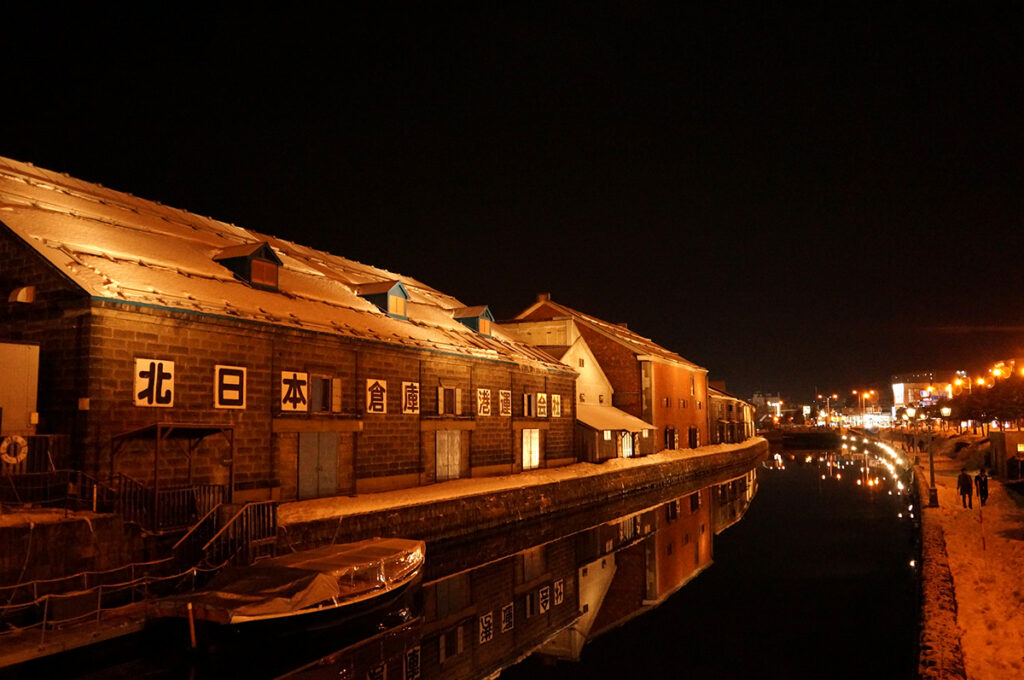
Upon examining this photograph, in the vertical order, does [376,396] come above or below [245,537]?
above

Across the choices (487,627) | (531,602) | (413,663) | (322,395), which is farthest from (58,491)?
(531,602)

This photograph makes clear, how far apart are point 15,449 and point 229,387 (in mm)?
5610

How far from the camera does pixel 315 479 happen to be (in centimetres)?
2331

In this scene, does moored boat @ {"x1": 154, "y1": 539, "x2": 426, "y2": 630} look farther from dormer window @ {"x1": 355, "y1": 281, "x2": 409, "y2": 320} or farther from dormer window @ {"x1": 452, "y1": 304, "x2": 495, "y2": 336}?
dormer window @ {"x1": 452, "y1": 304, "x2": 495, "y2": 336}

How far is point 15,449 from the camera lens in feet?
52.4

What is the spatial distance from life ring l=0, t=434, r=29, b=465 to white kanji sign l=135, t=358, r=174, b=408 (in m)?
2.66

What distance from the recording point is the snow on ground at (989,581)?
1145 centimetres

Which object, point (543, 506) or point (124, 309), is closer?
point (124, 309)

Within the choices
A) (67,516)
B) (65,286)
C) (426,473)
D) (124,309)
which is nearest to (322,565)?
(67,516)

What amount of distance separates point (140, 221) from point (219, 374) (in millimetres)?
7886

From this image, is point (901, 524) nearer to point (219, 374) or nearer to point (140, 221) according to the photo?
point (219, 374)

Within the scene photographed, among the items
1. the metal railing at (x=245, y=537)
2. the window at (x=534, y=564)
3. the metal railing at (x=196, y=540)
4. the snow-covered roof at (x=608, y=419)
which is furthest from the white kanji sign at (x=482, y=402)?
the metal railing at (x=196, y=540)

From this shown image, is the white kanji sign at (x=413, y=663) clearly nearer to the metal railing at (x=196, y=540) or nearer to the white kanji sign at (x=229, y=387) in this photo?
the metal railing at (x=196, y=540)

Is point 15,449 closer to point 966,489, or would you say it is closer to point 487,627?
point 487,627
